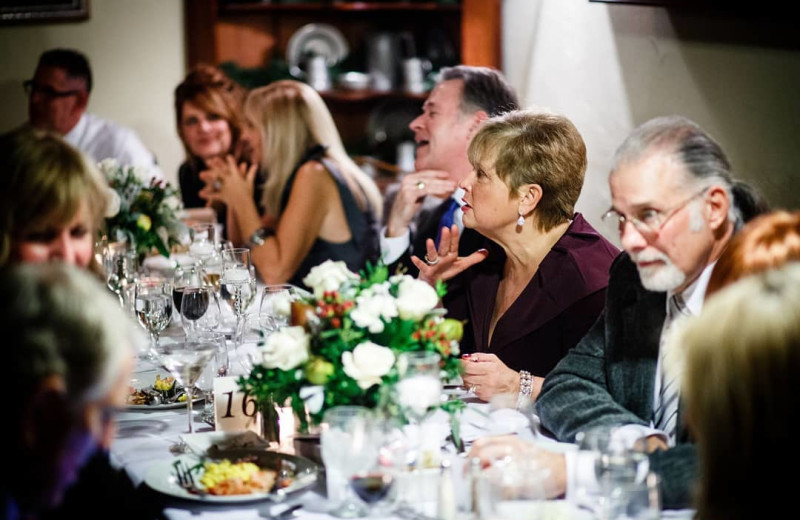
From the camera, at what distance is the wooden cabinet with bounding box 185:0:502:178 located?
228 inches

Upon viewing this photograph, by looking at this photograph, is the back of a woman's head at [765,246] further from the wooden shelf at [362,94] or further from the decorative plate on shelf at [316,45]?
the decorative plate on shelf at [316,45]

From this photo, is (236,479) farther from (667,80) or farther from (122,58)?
(122,58)

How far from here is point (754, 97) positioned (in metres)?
2.55

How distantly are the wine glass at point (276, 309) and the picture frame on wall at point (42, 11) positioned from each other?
12.2 feet

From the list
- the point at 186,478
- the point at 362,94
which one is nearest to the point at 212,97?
the point at 362,94

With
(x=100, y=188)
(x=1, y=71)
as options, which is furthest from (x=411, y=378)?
(x=1, y=71)

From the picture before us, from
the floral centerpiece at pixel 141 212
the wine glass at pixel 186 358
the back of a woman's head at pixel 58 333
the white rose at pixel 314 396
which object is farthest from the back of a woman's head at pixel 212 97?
the back of a woman's head at pixel 58 333

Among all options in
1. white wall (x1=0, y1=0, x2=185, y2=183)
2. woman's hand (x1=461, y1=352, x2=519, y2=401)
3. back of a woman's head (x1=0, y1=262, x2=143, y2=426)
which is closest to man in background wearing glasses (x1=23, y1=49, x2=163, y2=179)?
white wall (x1=0, y1=0, x2=185, y2=183)

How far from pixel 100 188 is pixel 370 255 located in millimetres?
2469

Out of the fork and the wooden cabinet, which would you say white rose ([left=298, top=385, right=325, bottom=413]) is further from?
the wooden cabinet

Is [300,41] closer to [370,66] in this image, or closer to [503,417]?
[370,66]

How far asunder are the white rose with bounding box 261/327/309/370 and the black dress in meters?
2.40

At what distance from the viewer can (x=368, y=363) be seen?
1648 millimetres

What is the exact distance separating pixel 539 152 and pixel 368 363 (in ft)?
3.63
